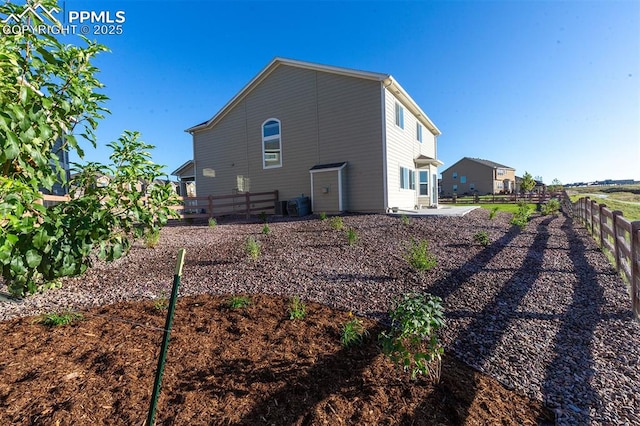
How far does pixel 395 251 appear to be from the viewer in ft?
20.7

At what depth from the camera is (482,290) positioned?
429 centimetres

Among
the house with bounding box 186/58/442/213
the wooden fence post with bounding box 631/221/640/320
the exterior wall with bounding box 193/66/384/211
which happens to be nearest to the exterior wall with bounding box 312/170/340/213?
the house with bounding box 186/58/442/213

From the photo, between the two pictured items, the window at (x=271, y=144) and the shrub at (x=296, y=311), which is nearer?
the shrub at (x=296, y=311)

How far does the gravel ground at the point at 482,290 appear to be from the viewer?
2.47m

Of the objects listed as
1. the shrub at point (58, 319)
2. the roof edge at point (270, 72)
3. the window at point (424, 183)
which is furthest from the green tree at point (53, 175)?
the window at point (424, 183)

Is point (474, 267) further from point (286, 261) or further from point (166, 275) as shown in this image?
point (166, 275)

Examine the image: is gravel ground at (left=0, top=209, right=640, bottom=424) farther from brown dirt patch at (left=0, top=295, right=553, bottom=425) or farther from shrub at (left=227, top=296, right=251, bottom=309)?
shrub at (left=227, top=296, right=251, bottom=309)

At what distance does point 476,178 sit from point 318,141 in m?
40.4

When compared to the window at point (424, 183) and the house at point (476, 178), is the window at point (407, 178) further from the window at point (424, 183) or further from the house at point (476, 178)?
the house at point (476, 178)

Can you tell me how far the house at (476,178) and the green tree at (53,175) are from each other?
4898 cm

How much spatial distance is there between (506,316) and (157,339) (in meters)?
3.60

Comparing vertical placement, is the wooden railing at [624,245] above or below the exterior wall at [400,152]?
below

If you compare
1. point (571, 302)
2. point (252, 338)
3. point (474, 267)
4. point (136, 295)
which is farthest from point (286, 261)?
point (571, 302)

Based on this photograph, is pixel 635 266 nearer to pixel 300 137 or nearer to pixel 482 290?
pixel 482 290
